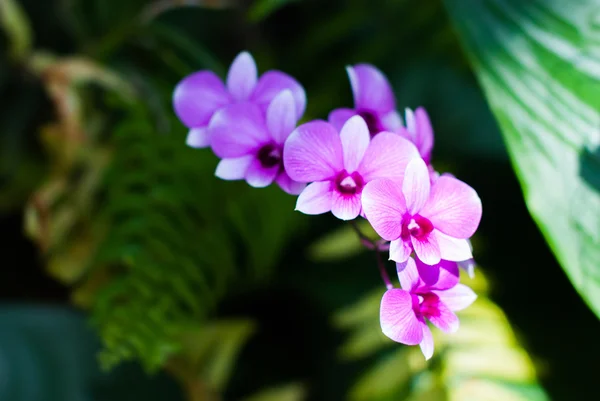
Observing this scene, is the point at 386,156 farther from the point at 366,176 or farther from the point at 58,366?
the point at 58,366

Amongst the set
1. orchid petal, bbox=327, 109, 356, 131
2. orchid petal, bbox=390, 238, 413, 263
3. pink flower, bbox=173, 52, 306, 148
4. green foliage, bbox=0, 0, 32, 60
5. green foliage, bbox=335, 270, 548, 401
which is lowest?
green foliage, bbox=335, 270, 548, 401

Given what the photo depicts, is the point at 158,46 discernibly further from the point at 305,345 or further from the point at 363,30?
the point at 305,345

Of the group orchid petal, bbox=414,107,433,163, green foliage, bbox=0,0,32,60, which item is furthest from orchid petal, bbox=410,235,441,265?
green foliage, bbox=0,0,32,60

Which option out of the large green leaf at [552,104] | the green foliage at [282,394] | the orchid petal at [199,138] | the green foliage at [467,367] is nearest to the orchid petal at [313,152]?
the orchid petal at [199,138]

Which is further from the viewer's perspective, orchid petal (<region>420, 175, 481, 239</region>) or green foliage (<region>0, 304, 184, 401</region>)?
green foliage (<region>0, 304, 184, 401</region>)

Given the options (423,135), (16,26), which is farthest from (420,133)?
(16,26)

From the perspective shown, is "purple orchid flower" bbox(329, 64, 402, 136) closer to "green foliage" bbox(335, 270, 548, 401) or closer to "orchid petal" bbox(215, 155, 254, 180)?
"orchid petal" bbox(215, 155, 254, 180)
